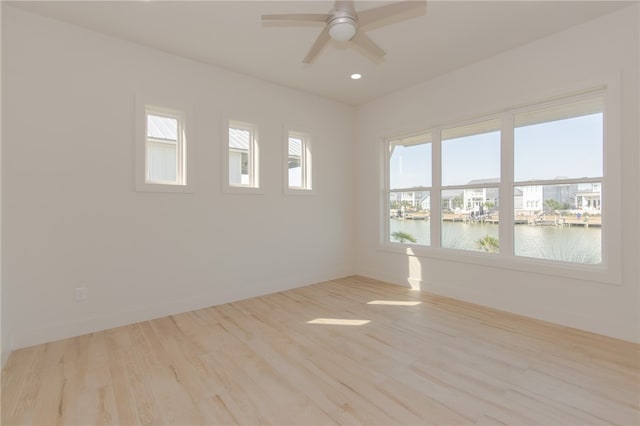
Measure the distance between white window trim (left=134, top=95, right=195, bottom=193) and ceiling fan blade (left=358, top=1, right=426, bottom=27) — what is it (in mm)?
2366

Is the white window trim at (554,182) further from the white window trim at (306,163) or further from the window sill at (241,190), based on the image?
the window sill at (241,190)

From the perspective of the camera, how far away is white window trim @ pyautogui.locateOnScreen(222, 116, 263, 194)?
3.91 m

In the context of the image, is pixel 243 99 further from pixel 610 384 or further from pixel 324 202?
pixel 610 384

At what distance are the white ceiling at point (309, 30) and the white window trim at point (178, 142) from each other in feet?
2.09

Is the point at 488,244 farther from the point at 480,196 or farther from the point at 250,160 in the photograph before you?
the point at 250,160

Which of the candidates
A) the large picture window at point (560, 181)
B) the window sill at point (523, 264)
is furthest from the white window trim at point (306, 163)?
the large picture window at point (560, 181)

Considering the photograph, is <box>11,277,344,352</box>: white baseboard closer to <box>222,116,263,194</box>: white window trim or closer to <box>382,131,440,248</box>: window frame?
<box>222,116,263,194</box>: white window trim

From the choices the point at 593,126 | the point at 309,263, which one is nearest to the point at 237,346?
the point at 309,263

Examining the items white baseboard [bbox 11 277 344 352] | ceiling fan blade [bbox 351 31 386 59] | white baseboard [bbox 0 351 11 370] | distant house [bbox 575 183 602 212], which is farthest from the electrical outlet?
distant house [bbox 575 183 602 212]

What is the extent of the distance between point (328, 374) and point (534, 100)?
3506 millimetres

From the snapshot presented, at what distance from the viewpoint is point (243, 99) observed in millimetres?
4109

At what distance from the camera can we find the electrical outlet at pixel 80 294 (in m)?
2.96

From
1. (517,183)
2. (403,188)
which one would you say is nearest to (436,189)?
(403,188)

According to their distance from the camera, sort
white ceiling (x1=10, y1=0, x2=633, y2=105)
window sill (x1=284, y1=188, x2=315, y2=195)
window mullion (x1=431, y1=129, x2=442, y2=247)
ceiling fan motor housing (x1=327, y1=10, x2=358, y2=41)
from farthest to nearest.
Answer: window sill (x1=284, y1=188, x2=315, y2=195) → window mullion (x1=431, y1=129, x2=442, y2=247) → white ceiling (x1=10, y1=0, x2=633, y2=105) → ceiling fan motor housing (x1=327, y1=10, x2=358, y2=41)
